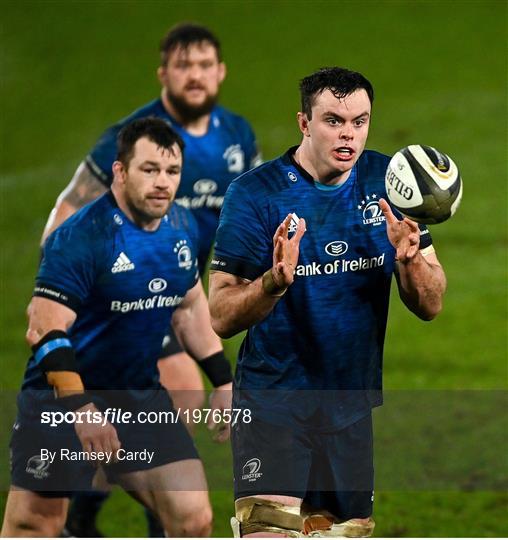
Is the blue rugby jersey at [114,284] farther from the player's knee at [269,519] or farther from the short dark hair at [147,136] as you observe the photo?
the player's knee at [269,519]

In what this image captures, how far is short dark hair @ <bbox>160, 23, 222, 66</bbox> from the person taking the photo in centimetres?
986

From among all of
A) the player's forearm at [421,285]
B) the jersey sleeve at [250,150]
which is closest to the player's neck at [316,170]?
the player's forearm at [421,285]

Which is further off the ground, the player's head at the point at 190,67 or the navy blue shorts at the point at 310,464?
the player's head at the point at 190,67

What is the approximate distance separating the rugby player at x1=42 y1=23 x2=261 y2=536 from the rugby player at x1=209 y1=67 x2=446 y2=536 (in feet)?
6.79

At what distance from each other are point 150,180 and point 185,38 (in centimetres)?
173

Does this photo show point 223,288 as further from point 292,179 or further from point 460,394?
point 460,394

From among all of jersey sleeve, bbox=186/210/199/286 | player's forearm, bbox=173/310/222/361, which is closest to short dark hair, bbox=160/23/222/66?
jersey sleeve, bbox=186/210/199/286

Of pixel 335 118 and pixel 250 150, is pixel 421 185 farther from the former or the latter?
pixel 250 150

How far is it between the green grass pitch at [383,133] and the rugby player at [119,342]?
684mm

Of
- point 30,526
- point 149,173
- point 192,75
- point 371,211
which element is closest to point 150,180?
point 149,173

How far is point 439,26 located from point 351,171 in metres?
7.74

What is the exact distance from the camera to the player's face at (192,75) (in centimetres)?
986

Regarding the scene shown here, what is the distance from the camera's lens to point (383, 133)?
1909cm

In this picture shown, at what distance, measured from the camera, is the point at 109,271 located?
8.48 metres
